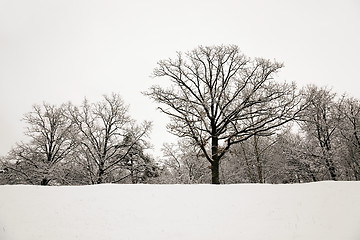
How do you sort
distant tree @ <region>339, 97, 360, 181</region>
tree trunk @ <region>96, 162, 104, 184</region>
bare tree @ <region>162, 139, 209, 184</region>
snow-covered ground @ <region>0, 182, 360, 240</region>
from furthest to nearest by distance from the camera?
bare tree @ <region>162, 139, 209, 184</region> → distant tree @ <region>339, 97, 360, 181</region> → tree trunk @ <region>96, 162, 104, 184</region> → snow-covered ground @ <region>0, 182, 360, 240</region>

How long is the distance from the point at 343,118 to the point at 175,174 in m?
22.8

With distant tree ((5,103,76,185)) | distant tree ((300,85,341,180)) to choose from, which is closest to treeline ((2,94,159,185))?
distant tree ((5,103,76,185))

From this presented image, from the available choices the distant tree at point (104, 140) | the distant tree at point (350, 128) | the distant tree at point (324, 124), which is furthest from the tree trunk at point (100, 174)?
the distant tree at point (350, 128)

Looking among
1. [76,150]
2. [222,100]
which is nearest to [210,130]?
[222,100]

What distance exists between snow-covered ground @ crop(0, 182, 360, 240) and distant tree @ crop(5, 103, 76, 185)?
11.7 meters

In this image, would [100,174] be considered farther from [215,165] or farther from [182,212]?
[182,212]

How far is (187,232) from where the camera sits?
24.2 feet

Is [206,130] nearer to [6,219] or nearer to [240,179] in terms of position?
[6,219]

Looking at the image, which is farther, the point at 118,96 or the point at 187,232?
the point at 118,96

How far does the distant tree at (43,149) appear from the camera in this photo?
22.6 meters

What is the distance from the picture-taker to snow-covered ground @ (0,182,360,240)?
721 centimetres

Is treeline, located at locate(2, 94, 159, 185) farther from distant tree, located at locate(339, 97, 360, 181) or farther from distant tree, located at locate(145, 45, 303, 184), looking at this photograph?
distant tree, located at locate(339, 97, 360, 181)

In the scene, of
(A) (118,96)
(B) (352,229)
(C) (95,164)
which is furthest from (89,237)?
(A) (118,96)

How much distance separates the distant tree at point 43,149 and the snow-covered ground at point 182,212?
11666 millimetres
